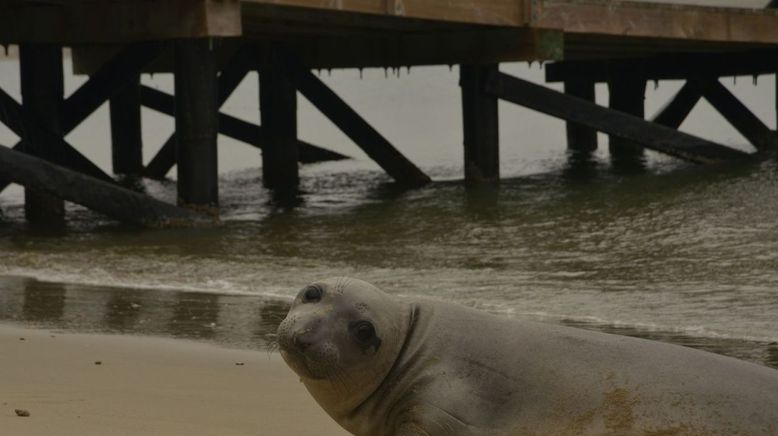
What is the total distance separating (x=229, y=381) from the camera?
577cm

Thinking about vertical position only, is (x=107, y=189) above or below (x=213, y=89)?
below

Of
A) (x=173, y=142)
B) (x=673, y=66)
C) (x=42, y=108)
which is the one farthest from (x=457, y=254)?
(x=673, y=66)

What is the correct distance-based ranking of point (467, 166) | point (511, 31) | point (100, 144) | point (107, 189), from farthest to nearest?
point (100, 144), point (467, 166), point (511, 31), point (107, 189)

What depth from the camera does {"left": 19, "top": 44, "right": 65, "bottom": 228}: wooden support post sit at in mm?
14406

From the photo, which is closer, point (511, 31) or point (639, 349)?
point (639, 349)

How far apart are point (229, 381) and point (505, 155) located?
772 inches

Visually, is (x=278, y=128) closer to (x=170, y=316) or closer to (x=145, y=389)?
(x=170, y=316)

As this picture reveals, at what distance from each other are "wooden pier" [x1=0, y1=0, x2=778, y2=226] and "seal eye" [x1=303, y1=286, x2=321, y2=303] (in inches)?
353

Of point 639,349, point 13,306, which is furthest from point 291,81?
point 639,349

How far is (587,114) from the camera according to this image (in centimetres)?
1775

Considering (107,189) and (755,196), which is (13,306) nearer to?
(107,189)

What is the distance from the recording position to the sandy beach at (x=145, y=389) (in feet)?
15.5

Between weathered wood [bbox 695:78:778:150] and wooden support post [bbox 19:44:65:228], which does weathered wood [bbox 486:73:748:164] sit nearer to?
weathered wood [bbox 695:78:778:150]

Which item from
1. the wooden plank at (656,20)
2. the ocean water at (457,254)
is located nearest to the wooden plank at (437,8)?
the wooden plank at (656,20)
